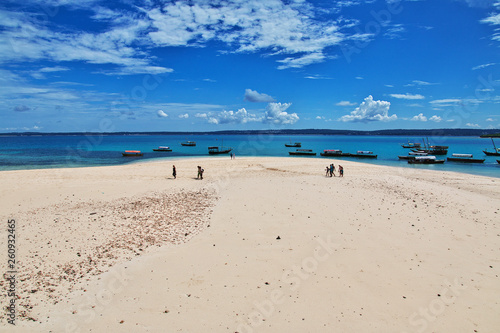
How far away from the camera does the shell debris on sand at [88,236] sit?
870 centimetres

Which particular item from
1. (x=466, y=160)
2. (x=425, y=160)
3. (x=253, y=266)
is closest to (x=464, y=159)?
(x=466, y=160)

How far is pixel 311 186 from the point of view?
24.1 meters

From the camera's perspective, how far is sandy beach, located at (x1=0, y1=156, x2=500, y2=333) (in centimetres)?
749

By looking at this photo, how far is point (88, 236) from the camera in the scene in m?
12.4

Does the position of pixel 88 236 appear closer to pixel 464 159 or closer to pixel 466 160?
pixel 466 160

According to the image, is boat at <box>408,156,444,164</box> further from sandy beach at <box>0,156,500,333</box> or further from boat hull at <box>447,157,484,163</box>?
sandy beach at <box>0,156,500,333</box>

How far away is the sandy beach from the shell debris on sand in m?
0.06

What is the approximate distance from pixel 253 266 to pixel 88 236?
7.83m

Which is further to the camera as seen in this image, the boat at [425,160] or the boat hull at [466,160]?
the boat hull at [466,160]

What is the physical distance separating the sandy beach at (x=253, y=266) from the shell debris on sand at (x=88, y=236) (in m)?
0.06

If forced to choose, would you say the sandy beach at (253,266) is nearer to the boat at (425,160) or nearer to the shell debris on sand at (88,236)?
the shell debris on sand at (88,236)

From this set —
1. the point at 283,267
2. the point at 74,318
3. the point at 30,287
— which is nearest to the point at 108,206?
the point at 30,287

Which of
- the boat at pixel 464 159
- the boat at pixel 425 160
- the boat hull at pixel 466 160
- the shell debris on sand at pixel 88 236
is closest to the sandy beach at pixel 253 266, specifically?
the shell debris on sand at pixel 88 236

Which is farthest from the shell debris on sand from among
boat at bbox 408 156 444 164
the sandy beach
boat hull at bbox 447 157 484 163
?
boat hull at bbox 447 157 484 163
